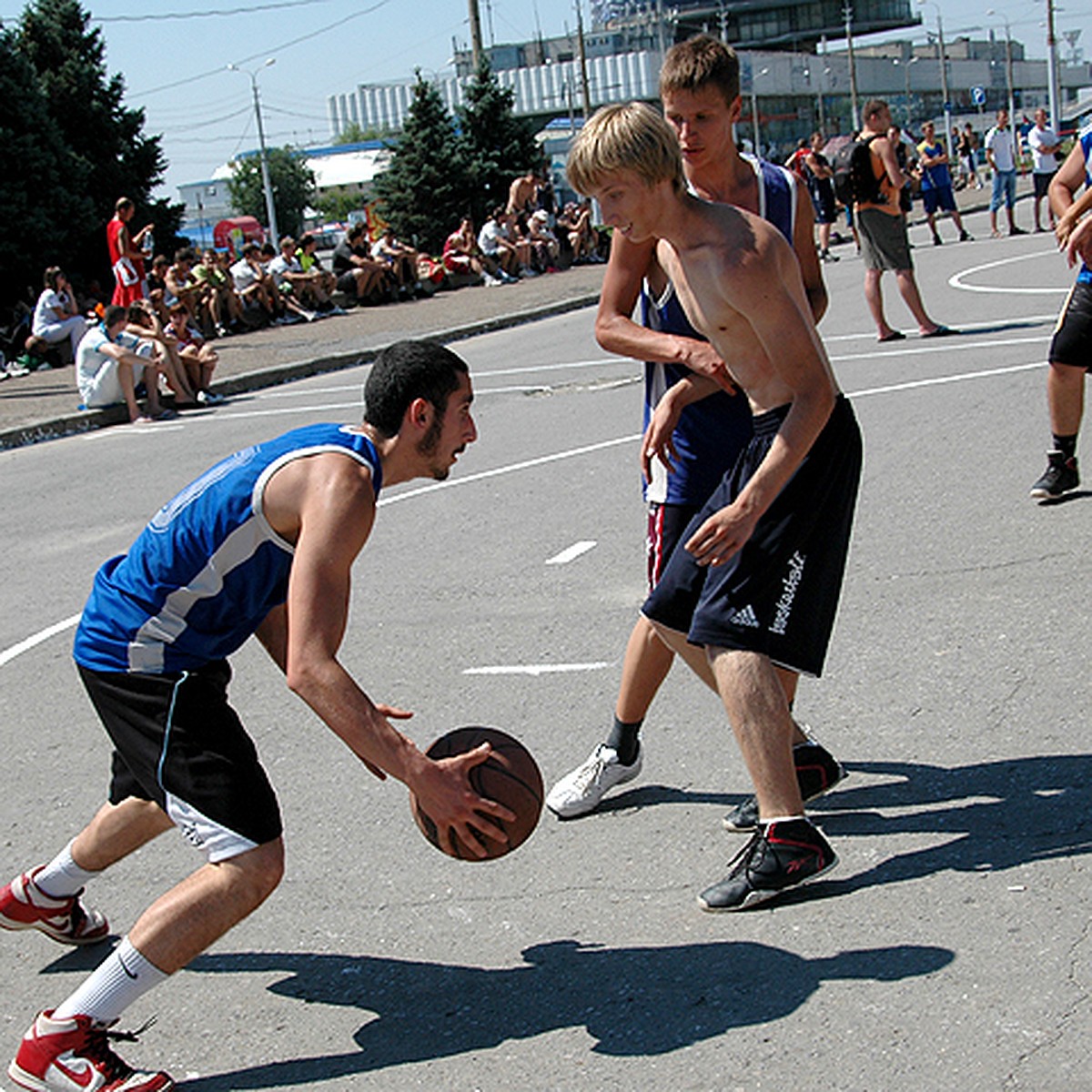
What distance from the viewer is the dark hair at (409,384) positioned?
11.6 feet

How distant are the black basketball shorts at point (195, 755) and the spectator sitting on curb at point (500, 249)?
2728cm

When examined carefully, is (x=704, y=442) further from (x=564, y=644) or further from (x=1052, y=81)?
(x=1052, y=81)

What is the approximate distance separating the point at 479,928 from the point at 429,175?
4611cm

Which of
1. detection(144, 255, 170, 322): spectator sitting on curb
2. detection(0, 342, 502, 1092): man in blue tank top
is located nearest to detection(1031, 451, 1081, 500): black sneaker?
detection(0, 342, 502, 1092): man in blue tank top

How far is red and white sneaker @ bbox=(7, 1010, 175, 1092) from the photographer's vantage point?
10.8 feet

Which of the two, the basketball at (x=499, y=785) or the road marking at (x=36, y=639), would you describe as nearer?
the basketball at (x=499, y=785)

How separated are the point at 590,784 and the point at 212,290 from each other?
19701 millimetres

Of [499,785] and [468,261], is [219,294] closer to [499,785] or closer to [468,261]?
[468,261]

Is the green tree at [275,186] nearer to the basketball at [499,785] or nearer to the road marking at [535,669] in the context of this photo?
the road marking at [535,669]

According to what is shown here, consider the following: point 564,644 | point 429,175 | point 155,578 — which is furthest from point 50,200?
point 155,578

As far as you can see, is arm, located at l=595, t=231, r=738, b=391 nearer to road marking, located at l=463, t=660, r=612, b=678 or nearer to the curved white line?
road marking, located at l=463, t=660, r=612, b=678

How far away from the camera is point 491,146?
50.0 m

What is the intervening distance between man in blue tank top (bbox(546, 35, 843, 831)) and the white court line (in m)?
3.55

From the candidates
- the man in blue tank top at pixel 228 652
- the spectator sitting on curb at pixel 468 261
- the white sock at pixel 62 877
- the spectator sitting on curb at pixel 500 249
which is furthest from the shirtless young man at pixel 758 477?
the spectator sitting on curb at pixel 500 249
